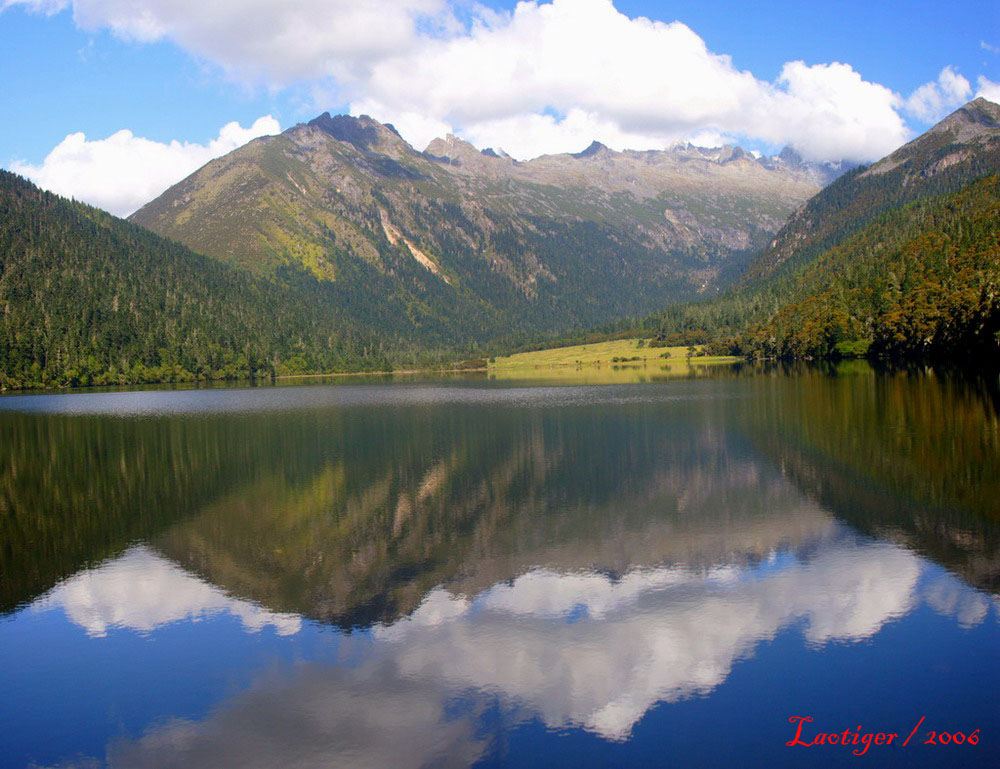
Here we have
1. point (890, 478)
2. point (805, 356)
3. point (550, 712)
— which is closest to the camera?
point (550, 712)

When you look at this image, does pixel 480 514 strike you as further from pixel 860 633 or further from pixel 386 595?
pixel 860 633

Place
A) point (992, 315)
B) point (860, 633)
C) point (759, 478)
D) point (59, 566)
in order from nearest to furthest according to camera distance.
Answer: point (860, 633), point (59, 566), point (759, 478), point (992, 315)

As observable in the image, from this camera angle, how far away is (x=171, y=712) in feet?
56.6

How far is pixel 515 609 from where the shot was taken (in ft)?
73.2

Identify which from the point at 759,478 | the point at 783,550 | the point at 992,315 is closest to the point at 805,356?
the point at 992,315

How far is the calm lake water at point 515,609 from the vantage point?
15688 mm

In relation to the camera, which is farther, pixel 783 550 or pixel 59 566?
pixel 59 566

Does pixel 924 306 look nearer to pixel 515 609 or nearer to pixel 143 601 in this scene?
pixel 515 609

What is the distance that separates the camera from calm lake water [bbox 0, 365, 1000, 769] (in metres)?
15.7

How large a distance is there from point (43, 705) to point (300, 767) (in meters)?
7.38

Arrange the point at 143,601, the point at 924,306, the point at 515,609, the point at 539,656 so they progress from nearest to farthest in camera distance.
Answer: the point at 539,656 → the point at 515,609 → the point at 143,601 → the point at 924,306
